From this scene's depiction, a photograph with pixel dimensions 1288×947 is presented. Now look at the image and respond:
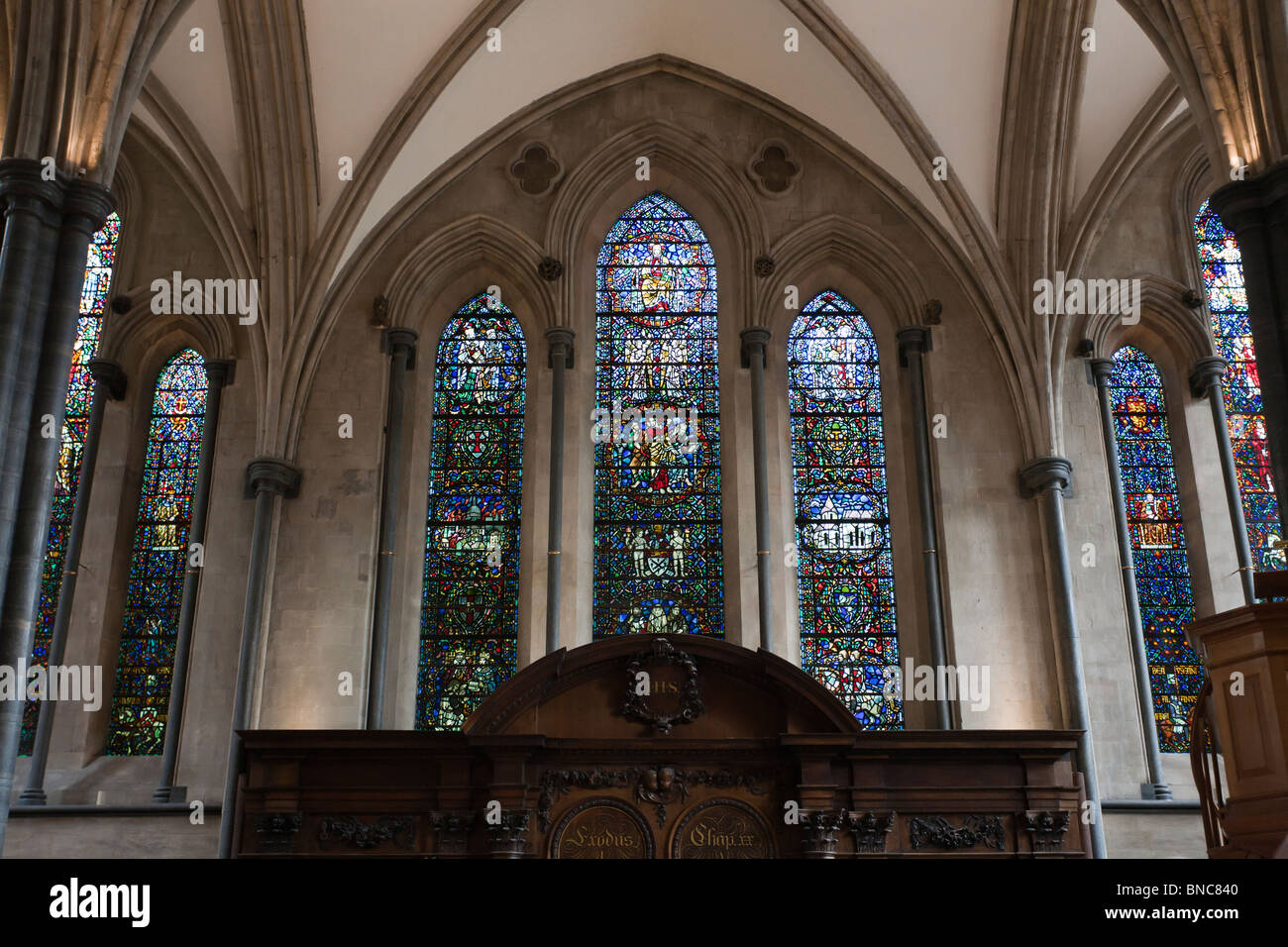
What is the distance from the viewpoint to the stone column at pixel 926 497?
1216cm

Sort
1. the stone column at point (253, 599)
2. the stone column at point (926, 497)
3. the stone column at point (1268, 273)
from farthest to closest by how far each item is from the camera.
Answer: the stone column at point (926, 497)
the stone column at point (253, 599)
the stone column at point (1268, 273)

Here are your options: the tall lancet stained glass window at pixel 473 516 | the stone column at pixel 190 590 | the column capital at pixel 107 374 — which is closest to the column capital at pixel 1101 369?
the tall lancet stained glass window at pixel 473 516

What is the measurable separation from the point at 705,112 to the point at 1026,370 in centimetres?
461

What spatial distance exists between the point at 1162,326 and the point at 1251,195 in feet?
17.4

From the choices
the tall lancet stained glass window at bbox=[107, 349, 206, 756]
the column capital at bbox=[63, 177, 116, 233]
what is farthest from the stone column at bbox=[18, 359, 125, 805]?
the column capital at bbox=[63, 177, 116, 233]

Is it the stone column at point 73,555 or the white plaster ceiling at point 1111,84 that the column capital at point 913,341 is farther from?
the stone column at point 73,555

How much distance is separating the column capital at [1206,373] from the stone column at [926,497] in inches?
108

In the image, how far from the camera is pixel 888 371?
13617mm

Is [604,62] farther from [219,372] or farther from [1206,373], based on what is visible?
[1206,373]

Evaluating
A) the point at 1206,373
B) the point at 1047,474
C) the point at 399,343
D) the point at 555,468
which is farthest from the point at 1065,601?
the point at 399,343

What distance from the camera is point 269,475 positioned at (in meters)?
12.5

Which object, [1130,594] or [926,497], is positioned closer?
[1130,594]

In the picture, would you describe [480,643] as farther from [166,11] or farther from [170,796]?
[166,11]

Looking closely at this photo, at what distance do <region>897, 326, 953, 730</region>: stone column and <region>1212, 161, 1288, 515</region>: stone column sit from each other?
442cm
